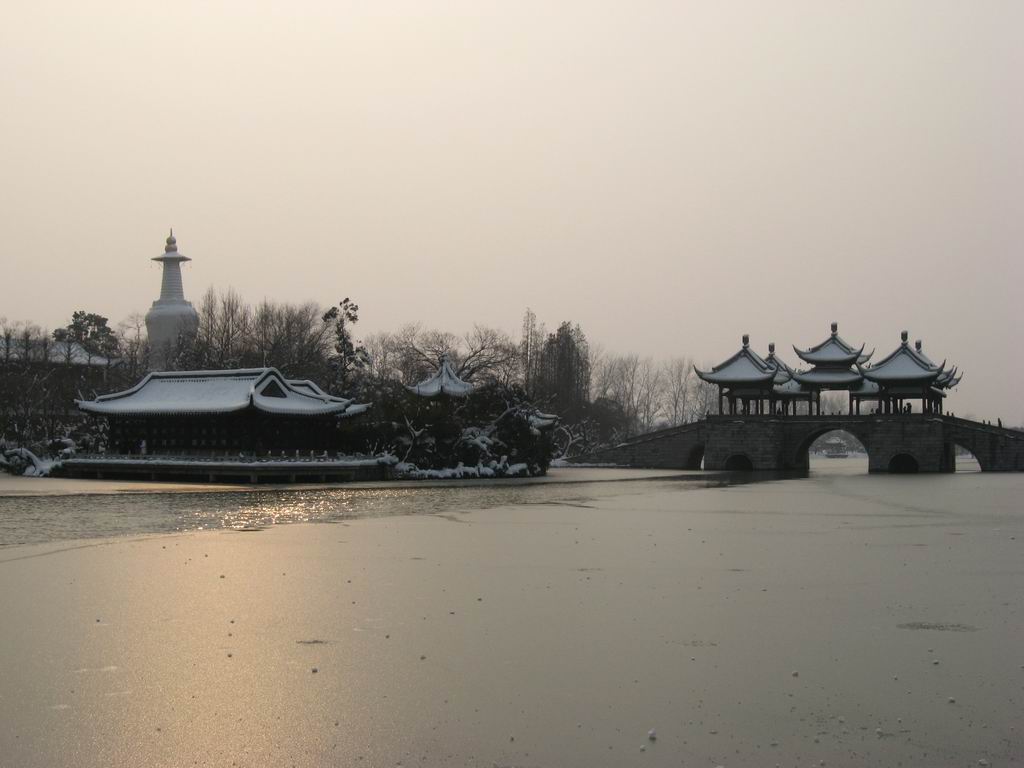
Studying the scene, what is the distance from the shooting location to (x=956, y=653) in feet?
30.3

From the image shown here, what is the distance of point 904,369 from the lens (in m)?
56.6

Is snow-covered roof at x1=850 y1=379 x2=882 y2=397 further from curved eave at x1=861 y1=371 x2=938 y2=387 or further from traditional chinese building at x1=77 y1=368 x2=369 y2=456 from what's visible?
traditional chinese building at x1=77 y1=368 x2=369 y2=456

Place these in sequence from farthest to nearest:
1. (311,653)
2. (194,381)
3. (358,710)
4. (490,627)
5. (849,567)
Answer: (194,381) < (849,567) < (490,627) < (311,653) < (358,710)

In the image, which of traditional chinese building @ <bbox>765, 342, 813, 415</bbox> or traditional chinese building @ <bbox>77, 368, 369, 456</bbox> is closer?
traditional chinese building @ <bbox>77, 368, 369, 456</bbox>

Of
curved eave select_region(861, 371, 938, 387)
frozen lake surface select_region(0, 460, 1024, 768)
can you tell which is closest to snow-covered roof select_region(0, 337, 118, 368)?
curved eave select_region(861, 371, 938, 387)

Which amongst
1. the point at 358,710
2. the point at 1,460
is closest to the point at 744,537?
the point at 358,710

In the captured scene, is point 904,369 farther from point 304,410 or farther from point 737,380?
point 304,410

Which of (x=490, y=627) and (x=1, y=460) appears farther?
(x=1, y=460)

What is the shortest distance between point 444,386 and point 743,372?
18509 mm

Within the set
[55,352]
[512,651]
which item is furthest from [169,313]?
[512,651]

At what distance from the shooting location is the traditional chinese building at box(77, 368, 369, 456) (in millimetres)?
42312

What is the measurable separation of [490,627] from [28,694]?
3.98 m

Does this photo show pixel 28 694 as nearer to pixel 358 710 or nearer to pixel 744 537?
pixel 358 710

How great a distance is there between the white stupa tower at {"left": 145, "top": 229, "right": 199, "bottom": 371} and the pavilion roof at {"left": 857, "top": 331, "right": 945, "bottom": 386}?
4346 centimetres
